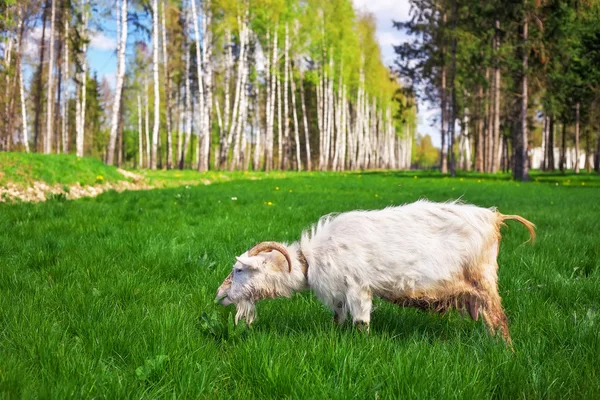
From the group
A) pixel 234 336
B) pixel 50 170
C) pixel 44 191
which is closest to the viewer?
pixel 234 336

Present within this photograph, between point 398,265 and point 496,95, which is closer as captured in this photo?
point 398,265

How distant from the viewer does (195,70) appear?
46.6 metres

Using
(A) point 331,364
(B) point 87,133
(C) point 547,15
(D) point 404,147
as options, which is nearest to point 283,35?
(C) point 547,15

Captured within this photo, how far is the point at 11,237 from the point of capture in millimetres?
5688

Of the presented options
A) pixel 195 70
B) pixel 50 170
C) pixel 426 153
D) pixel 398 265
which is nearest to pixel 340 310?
pixel 398 265

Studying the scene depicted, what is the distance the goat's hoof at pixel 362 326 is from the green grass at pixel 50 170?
11.5 meters

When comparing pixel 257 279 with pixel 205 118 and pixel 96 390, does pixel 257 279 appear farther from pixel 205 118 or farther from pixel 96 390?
pixel 205 118

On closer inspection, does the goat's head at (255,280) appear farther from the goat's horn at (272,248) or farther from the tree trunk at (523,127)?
the tree trunk at (523,127)

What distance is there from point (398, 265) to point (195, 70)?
1859 inches

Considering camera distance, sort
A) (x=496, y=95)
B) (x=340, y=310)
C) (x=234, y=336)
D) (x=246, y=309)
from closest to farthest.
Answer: (x=234, y=336) < (x=340, y=310) < (x=246, y=309) < (x=496, y=95)

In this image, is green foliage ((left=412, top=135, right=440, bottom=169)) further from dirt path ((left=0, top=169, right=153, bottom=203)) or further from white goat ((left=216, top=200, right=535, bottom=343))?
white goat ((left=216, top=200, right=535, bottom=343))

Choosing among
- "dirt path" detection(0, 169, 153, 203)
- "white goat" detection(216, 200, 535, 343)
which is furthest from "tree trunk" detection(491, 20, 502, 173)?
"white goat" detection(216, 200, 535, 343)

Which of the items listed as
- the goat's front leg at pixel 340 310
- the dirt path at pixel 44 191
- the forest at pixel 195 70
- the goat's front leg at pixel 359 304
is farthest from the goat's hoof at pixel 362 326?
the forest at pixel 195 70

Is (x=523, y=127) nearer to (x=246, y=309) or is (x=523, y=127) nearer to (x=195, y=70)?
(x=246, y=309)
